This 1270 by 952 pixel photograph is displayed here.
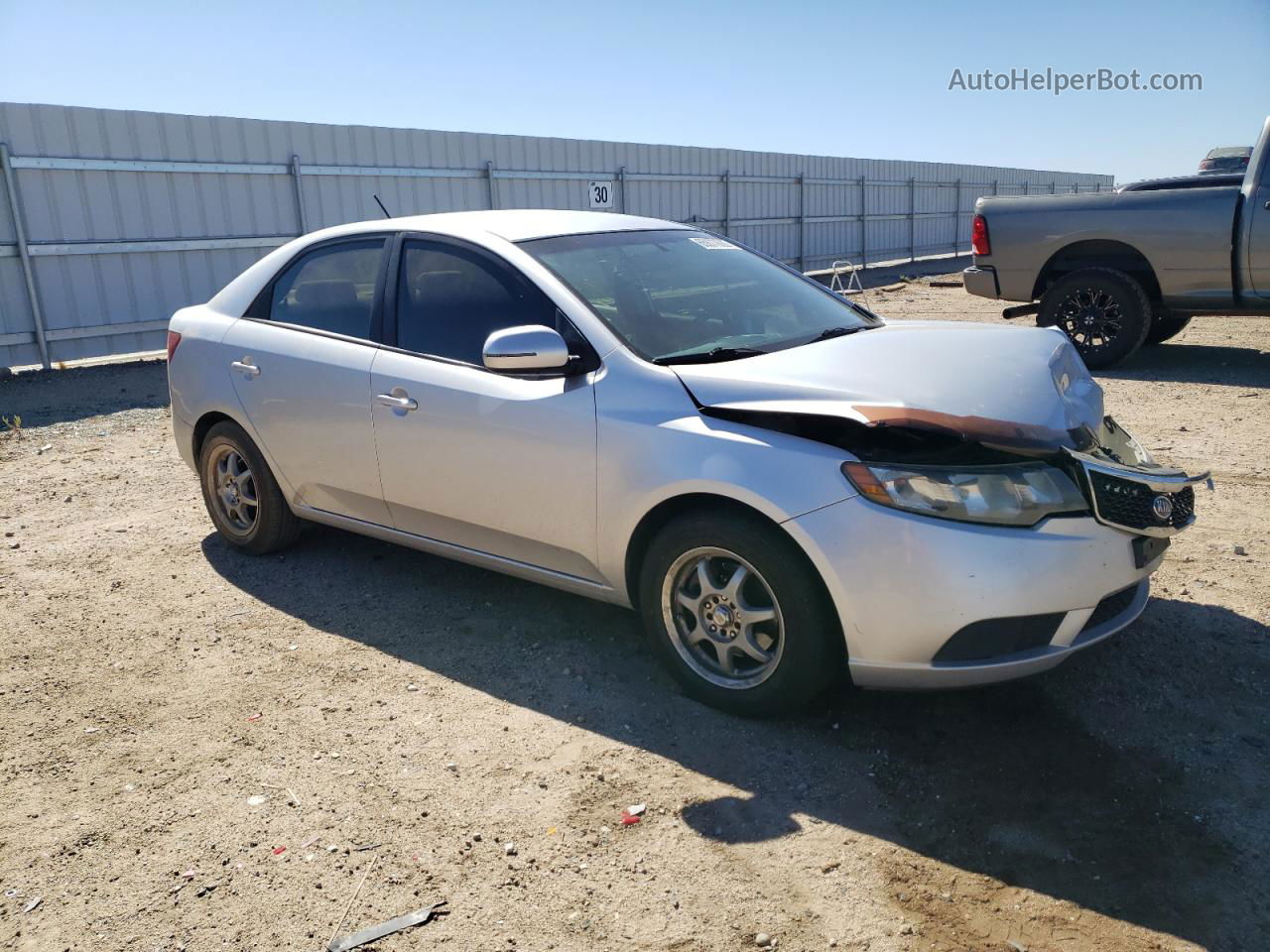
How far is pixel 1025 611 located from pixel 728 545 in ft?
2.96

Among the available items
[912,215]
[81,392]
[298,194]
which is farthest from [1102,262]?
[912,215]

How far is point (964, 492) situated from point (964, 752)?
88cm

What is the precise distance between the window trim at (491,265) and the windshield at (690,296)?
112 millimetres

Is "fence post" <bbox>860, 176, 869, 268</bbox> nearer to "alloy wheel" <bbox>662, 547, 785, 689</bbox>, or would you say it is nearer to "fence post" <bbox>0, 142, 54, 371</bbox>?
"fence post" <bbox>0, 142, 54, 371</bbox>

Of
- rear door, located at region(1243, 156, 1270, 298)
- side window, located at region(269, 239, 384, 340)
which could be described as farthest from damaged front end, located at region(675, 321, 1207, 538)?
rear door, located at region(1243, 156, 1270, 298)

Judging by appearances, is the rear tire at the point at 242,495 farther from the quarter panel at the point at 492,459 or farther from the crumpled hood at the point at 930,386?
the crumpled hood at the point at 930,386

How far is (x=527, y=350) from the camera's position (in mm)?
3604

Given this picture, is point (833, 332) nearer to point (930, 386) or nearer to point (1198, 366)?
point (930, 386)

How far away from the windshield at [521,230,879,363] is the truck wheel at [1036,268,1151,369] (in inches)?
235

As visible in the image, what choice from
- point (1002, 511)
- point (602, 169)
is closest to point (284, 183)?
point (602, 169)

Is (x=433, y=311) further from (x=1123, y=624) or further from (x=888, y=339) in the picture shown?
(x=1123, y=624)

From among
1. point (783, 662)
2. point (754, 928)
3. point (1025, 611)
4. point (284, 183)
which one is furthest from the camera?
point (284, 183)

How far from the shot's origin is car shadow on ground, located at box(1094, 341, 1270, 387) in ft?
30.8

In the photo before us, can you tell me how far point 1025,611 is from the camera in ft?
9.83
